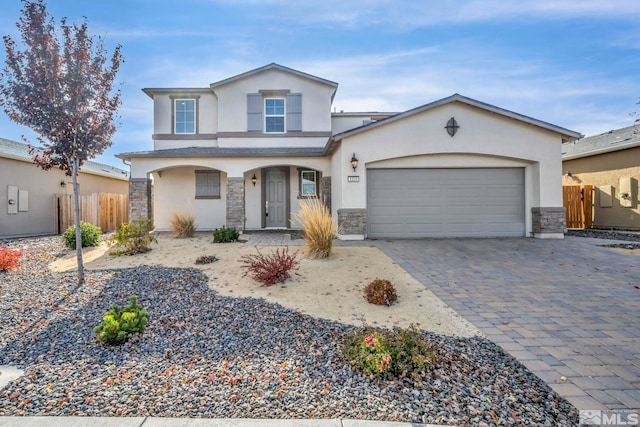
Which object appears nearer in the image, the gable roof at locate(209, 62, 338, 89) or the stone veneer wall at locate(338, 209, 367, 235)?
the stone veneer wall at locate(338, 209, 367, 235)

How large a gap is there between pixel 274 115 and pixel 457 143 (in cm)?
711

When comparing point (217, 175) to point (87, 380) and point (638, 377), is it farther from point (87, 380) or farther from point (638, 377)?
point (638, 377)

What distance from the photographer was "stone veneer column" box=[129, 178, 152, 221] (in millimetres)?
11109

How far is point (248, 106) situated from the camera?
1255 centimetres

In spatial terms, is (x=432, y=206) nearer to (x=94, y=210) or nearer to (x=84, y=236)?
(x=84, y=236)

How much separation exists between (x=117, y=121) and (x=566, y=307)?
7726 millimetres

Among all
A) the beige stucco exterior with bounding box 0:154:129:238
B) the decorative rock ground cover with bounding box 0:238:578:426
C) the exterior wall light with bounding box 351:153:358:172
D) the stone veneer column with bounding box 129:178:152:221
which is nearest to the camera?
the decorative rock ground cover with bounding box 0:238:578:426

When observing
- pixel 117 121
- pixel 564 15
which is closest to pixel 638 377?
pixel 117 121

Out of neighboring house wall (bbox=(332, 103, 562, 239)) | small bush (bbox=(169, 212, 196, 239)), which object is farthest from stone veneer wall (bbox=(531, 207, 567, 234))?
small bush (bbox=(169, 212, 196, 239))

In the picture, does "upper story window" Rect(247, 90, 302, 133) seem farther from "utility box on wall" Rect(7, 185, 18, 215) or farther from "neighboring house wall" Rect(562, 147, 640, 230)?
"neighboring house wall" Rect(562, 147, 640, 230)

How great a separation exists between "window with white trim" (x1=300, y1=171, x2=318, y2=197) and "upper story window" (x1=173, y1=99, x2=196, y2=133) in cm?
492

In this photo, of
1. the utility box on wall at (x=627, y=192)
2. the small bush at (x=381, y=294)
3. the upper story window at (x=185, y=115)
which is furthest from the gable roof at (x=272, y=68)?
the utility box on wall at (x=627, y=192)

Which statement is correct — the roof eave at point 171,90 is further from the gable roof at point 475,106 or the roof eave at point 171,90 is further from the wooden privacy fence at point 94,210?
the gable roof at point 475,106

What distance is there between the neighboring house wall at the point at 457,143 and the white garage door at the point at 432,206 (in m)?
0.57
